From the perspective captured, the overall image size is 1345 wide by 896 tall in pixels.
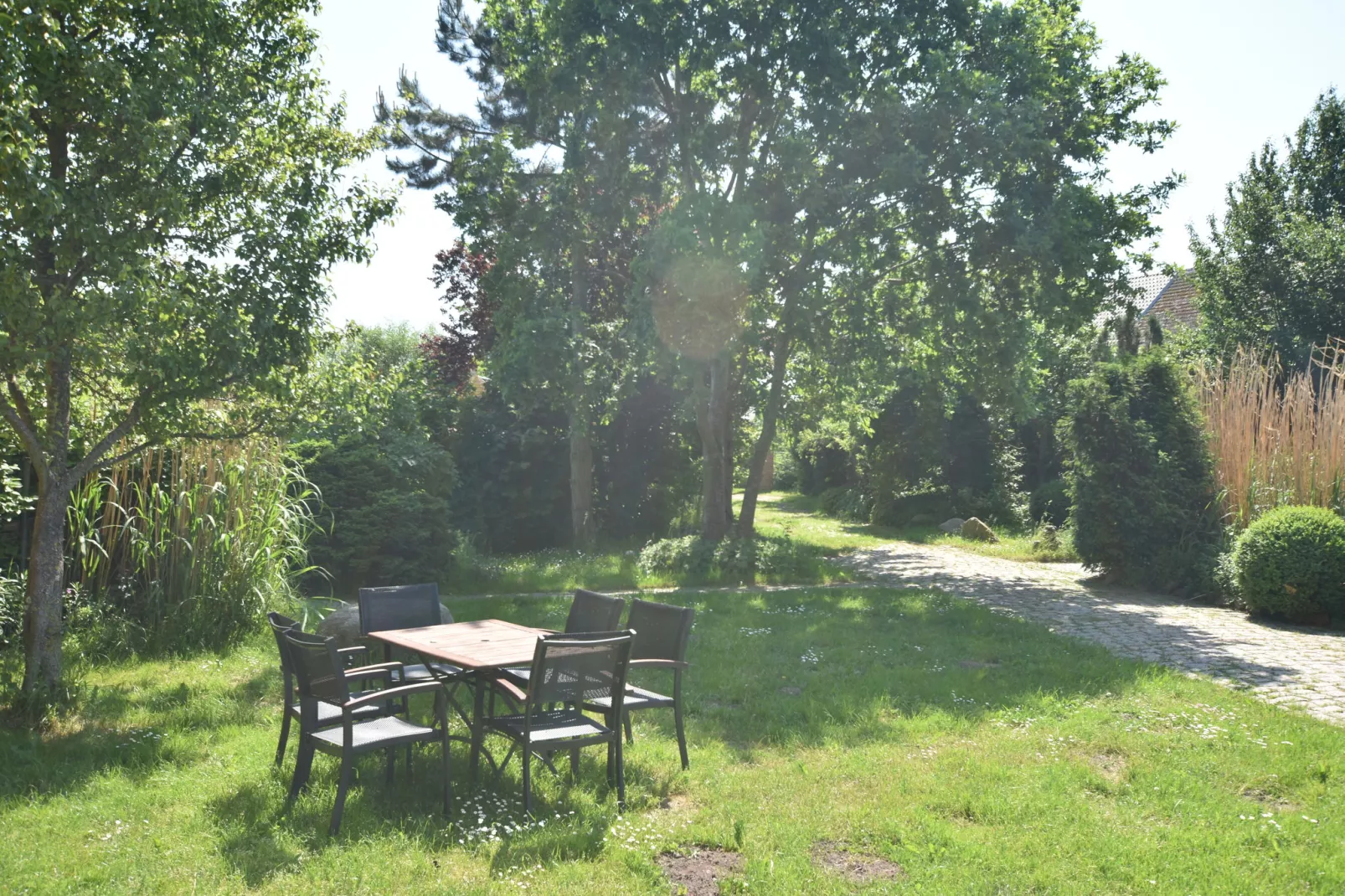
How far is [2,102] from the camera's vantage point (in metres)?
5.49

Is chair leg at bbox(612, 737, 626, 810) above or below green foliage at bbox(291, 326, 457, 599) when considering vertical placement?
below

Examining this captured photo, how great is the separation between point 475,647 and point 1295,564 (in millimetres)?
9621

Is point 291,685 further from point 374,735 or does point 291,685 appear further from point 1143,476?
point 1143,476

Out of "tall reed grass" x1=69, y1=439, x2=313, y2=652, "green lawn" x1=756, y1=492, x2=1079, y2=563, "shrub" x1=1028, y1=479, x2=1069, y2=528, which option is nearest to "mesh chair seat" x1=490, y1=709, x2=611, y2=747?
"tall reed grass" x1=69, y1=439, x2=313, y2=652

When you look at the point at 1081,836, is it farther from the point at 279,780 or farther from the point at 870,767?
the point at 279,780

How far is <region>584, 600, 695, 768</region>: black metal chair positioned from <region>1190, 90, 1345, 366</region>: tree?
18.5 metres

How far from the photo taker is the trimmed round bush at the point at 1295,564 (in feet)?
36.4

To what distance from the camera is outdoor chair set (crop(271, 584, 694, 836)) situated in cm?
505

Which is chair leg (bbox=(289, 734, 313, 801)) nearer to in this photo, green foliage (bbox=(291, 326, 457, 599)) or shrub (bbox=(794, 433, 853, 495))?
green foliage (bbox=(291, 326, 457, 599))

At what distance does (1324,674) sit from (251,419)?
29.5 feet

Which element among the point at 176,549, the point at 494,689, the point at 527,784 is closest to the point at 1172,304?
the point at 176,549

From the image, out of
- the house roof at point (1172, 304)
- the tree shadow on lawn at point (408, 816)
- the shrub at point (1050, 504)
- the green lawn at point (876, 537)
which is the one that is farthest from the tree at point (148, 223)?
the house roof at point (1172, 304)

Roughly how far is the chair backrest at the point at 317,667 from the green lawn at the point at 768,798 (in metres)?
0.58

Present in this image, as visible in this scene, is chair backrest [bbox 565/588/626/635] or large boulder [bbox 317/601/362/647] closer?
chair backrest [bbox 565/588/626/635]
